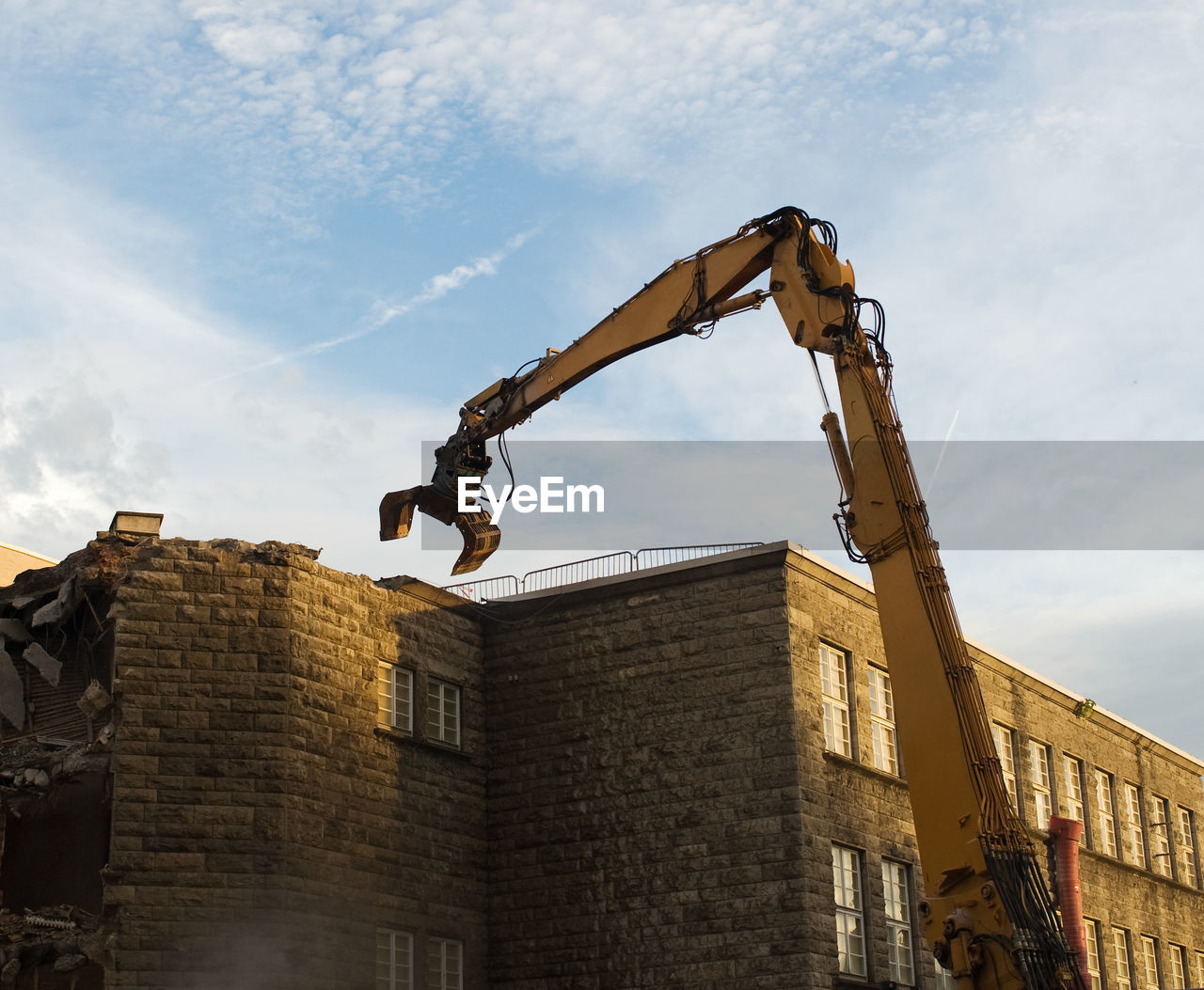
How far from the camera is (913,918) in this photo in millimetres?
24375

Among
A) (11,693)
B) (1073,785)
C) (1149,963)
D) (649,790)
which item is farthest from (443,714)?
(1149,963)

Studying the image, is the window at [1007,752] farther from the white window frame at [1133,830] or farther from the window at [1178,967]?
the window at [1178,967]

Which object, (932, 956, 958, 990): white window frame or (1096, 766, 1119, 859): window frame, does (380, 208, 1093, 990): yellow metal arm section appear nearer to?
(932, 956, 958, 990): white window frame

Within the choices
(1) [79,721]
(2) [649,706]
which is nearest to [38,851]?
(1) [79,721]

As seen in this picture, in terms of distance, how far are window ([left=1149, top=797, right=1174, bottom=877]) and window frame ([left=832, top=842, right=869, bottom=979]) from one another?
502 inches

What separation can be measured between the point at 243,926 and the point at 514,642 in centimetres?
724

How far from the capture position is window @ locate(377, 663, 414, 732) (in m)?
23.5

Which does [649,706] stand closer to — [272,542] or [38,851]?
[272,542]

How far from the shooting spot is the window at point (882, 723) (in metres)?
25.2

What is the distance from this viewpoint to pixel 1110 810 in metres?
32.3

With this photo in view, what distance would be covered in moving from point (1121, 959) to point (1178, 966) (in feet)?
9.90

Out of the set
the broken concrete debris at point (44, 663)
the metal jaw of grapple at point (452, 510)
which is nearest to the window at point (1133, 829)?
the metal jaw of grapple at point (452, 510)

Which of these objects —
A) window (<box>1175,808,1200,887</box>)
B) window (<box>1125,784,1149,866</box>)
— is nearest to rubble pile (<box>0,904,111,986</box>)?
window (<box>1125,784,1149,866</box>)

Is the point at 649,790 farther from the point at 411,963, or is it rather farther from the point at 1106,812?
the point at 1106,812
